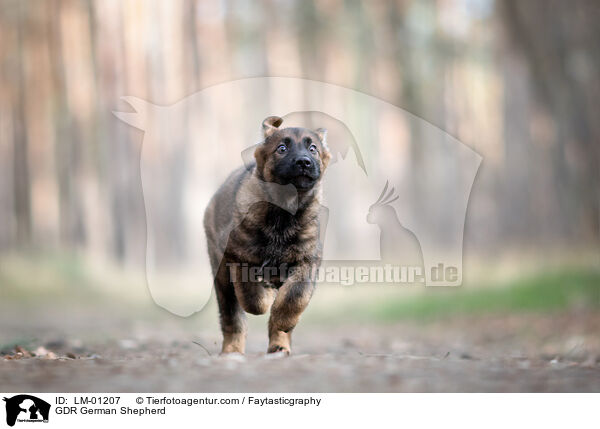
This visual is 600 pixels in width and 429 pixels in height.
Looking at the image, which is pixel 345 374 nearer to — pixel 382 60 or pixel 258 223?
pixel 258 223

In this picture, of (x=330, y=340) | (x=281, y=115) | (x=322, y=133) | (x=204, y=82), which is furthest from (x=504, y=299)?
(x=204, y=82)

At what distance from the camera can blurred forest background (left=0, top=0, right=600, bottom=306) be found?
1705 cm

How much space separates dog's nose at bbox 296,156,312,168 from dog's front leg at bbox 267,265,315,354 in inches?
33.5

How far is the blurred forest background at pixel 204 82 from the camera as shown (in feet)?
55.9

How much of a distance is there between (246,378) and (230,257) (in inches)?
58.1

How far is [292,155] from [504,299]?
8.45 meters

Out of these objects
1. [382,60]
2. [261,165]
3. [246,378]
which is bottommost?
[246,378]

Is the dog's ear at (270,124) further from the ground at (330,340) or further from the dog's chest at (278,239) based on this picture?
→ the ground at (330,340)

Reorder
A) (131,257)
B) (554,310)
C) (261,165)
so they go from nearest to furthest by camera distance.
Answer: (261,165) < (554,310) < (131,257)

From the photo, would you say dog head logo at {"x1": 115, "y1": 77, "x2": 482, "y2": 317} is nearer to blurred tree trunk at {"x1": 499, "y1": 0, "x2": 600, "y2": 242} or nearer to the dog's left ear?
blurred tree trunk at {"x1": 499, "y1": 0, "x2": 600, "y2": 242}

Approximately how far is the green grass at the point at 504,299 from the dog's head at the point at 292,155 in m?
7.49

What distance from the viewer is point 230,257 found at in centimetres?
559

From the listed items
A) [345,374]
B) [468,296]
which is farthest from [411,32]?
[345,374]
